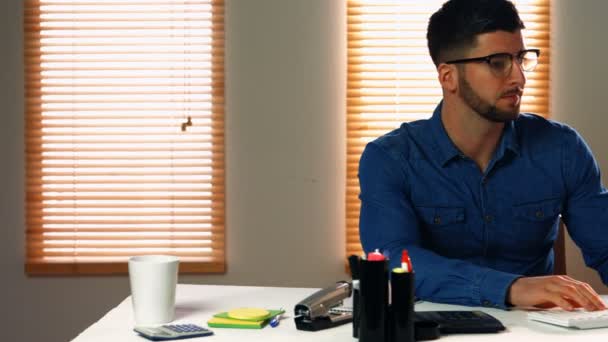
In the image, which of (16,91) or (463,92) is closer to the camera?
(463,92)

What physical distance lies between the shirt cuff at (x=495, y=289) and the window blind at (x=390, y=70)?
5.44 ft

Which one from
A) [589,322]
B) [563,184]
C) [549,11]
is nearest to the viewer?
[589,322]

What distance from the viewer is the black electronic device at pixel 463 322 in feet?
4.93

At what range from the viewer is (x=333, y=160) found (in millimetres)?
3416

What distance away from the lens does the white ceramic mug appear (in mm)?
1601

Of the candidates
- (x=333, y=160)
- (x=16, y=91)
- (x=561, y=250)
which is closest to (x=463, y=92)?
(x=561, y=250)

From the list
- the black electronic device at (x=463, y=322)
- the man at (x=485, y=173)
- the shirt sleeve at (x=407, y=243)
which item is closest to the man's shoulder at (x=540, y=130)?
the man at (x=485, y=173)

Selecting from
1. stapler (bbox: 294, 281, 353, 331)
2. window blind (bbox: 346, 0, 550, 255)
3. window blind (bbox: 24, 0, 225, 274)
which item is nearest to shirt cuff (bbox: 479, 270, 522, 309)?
stapler (bbox: 294, 281, 353, 331)

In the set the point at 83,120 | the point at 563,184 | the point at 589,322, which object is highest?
the point at 83,120

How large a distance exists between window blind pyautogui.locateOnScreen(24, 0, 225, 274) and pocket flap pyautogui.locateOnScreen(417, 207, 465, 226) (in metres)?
1.41

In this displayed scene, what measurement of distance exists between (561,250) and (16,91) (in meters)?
2.28

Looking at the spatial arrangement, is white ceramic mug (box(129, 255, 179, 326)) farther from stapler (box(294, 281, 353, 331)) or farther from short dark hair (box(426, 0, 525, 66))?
short dark hair (box(426, 0, 525, 66))

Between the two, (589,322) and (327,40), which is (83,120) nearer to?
(327,40)

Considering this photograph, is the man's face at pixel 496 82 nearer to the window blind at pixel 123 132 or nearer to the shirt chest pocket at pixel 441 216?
the shirt chest pocket at pixel 441 216
